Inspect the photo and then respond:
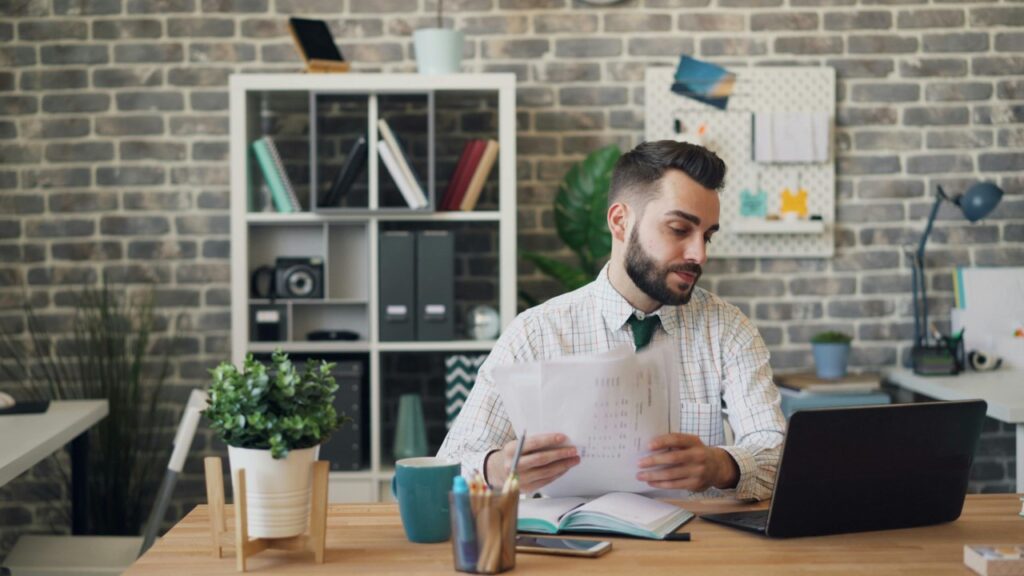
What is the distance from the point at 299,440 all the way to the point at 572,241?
2198 millimetres

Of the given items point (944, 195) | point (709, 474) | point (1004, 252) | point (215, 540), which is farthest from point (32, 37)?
point (1004, 252)

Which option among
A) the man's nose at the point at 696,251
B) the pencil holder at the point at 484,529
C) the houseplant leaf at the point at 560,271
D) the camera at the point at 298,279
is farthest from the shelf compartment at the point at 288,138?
the pencil holder at the point at 484,529

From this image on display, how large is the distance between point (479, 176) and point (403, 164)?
261 millimetres

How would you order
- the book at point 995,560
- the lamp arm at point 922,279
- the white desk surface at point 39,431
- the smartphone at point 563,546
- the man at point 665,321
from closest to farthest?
the book at point 995,560 < the smartphone at point 563,546 < the man at point 665,321 < the white desk surface at point 39,431 < the lamp arm at point 922,279

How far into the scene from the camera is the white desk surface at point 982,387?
2.85 m

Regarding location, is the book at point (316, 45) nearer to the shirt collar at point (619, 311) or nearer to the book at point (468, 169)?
the book at point (468, 169)

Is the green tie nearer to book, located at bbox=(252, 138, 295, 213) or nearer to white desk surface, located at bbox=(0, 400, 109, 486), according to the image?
white desk surface, located at bbox=(0, 400, 109, 486)

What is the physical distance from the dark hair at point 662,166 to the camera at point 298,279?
153 centimetres

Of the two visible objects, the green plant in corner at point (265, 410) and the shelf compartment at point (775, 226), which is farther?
the shelf compartment at point (775, 226)

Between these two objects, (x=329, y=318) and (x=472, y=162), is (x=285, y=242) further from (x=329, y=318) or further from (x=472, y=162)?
(x=472, y=162)

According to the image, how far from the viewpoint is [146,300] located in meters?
3.74

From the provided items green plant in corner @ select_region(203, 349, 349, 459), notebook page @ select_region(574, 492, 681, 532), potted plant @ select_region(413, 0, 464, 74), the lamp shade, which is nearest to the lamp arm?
the lamp shade

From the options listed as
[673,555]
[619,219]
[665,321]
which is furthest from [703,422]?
[673,555]

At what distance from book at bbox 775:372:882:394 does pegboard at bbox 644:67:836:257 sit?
0.49 m
